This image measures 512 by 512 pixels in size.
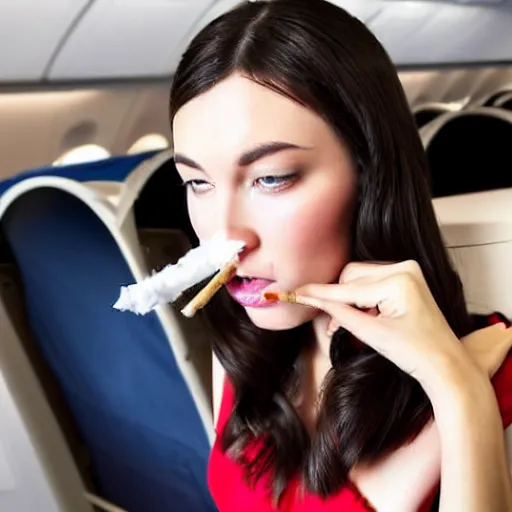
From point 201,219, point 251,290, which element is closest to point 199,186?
point 201,219

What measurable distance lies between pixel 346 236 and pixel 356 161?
0.10 meters

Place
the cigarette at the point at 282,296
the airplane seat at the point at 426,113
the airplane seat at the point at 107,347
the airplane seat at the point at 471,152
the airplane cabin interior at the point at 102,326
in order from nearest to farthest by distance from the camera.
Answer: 1. the cigarette at the point at 282,296
2. the airplane cabin interior at the point at 102,326
3. the airplane seat at the point at 107,347
4. the airplane seat at the point at 471,152
5. the airplane seat at the point at 426,113

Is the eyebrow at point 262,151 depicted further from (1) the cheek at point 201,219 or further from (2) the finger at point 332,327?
(2) the finger at point 332,327

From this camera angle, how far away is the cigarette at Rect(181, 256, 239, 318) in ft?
3.23

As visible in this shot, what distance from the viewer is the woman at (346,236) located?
904 millimetres

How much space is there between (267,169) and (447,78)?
5.36 metres

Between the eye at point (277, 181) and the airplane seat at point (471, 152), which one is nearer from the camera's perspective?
the eye at point (277, 181)

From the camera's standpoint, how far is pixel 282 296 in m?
1.00

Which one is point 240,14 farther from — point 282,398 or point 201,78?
point 282,398

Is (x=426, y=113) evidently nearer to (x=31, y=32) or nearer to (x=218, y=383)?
(x=31, y=32)

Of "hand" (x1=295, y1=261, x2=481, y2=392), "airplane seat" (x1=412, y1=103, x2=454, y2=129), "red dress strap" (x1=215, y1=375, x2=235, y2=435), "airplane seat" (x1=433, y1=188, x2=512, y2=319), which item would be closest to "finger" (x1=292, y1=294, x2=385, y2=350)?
"hand" (x1=295, y1=261, x2=481, y2=392)

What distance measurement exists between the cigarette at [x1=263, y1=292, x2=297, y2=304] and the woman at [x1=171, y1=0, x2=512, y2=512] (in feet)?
0.06

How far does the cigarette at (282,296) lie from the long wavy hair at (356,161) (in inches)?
4.7

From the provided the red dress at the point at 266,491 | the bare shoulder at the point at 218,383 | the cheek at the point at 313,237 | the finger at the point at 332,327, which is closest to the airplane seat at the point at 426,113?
the bare shoulder at the point at 218,383
